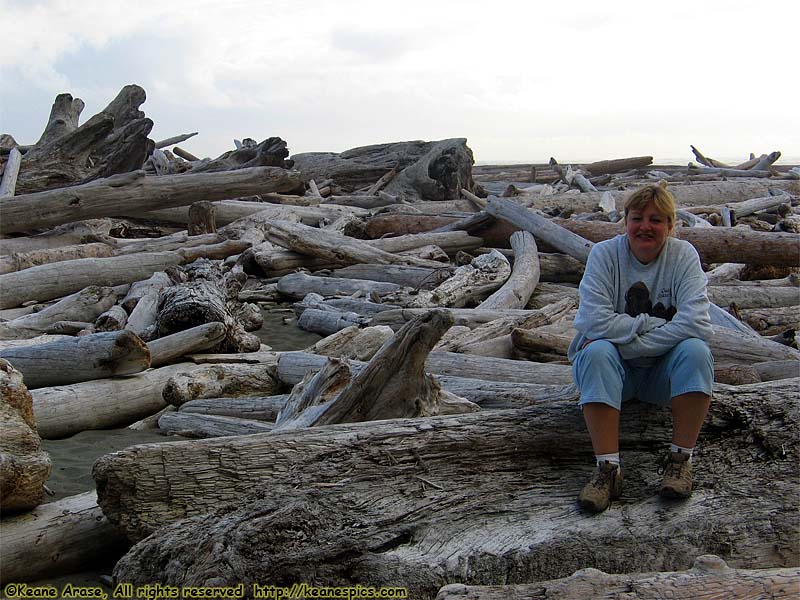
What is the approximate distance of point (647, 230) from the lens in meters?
3.44

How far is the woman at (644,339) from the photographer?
3.20 meters

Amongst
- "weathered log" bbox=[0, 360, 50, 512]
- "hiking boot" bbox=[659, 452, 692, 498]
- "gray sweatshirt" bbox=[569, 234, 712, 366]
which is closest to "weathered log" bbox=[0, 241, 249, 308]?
"weathered log" bbox=[0, 360, 50, 512]

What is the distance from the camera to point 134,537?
311cm

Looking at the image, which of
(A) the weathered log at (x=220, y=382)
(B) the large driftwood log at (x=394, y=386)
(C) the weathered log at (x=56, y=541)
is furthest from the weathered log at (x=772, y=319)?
(C) the weathered log at (x=56, y=541)

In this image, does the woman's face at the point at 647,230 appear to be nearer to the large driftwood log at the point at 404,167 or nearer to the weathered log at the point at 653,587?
the weathered log at the point at 653,587

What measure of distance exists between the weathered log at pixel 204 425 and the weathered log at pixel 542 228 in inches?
238

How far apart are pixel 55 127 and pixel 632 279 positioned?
13.9 meters

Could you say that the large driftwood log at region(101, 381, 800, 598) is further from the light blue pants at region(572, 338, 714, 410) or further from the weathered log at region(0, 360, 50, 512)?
the weathered log at region(0, 360, 50, 512)

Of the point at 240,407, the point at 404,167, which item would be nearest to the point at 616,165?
the point at 404,167

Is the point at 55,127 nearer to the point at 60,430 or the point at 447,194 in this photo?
the point at 447,194

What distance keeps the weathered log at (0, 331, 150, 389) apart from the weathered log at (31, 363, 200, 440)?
0.32 ft

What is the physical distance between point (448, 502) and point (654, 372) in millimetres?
1038

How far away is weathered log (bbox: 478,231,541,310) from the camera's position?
8.65 metres

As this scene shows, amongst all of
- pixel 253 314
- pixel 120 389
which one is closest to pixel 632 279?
pixel 120 389
